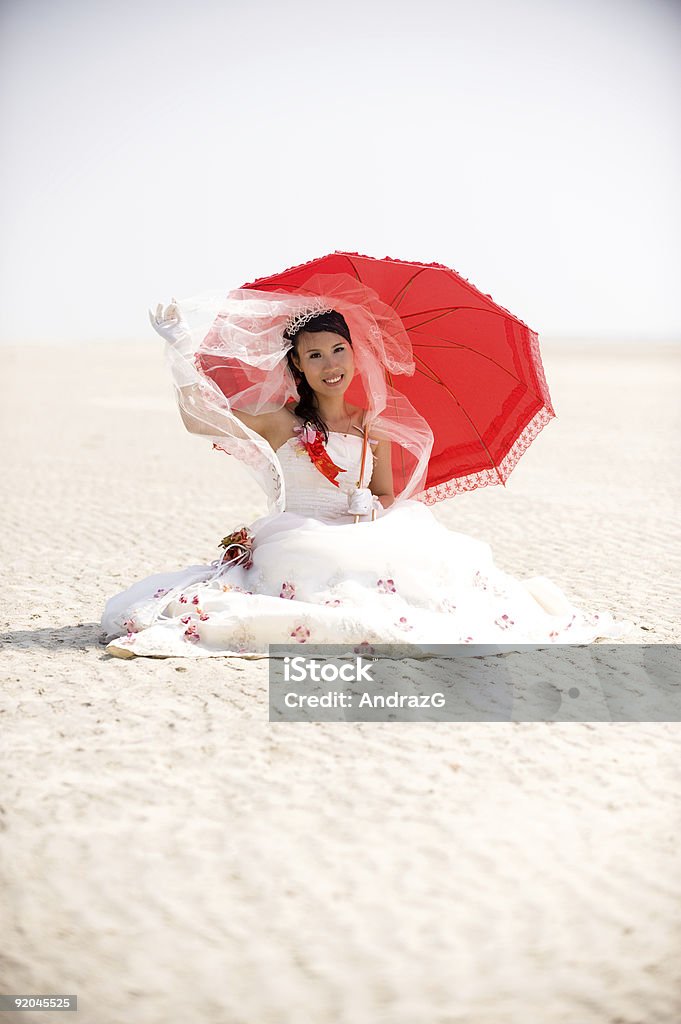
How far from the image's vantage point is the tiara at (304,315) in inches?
197

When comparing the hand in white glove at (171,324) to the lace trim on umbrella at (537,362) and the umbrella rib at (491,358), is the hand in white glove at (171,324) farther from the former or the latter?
the lace trim on umbrella at (537,362)

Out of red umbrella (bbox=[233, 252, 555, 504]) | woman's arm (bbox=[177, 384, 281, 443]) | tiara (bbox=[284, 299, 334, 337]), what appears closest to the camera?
woman's arm (bbox=[177, 384, 281, 443])

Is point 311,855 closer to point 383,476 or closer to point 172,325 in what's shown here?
point 172,325

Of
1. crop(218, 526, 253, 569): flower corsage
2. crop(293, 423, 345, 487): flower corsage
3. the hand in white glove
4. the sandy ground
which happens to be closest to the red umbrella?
the hand in white glove

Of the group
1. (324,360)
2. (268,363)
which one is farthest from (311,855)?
(324,360)

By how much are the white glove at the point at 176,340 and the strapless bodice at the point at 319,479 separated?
2.40 feet

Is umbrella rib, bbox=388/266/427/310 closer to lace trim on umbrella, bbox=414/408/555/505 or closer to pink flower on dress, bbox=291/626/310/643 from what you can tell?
lace trim on umbrella, bbox=414/408/555/505

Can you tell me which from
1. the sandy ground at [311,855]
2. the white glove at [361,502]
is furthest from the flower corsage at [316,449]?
the sandy ground at [311,855]

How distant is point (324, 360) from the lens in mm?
5098

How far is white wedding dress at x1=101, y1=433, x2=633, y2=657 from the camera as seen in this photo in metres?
4.64

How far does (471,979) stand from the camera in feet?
8.50

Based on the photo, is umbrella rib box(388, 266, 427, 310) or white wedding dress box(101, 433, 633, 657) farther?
umbrella rib box(388, 266, 427, 310)

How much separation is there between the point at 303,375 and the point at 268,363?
347 mm

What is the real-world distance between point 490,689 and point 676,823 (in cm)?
120
